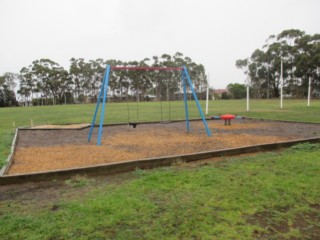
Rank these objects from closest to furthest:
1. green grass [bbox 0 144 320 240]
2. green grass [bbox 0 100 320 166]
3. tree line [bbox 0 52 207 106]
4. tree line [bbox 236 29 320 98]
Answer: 1. green grass [bbox 0 144 320 240]
2. green grass [bbox 0 100 320 166]
3. tree line [bbox 236 29 320 98]
4. tree line [bbox 0 52 207 106]

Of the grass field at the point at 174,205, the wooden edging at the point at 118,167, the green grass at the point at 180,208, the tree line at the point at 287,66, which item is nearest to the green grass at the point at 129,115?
the wooden edging at the point at 118,167

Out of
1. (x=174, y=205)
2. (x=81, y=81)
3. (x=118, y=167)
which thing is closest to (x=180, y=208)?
(x=174, y=205)

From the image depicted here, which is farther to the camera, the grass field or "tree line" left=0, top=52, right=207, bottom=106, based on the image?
"tree line" left=0, top=52, right=207, bottom=106

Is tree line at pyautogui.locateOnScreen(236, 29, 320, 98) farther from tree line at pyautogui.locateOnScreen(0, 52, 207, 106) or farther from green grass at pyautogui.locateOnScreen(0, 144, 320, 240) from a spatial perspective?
green grass at pyautogui.locateOnScreen(0, 144, 320, 240)

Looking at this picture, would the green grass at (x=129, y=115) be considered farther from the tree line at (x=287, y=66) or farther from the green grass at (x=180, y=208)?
the tree line at (x=287, y=66)

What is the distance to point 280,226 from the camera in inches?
98.1

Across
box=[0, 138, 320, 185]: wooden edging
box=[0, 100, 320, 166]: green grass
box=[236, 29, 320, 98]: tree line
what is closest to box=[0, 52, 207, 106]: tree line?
box=[236, 29, 320, 98]: tree line

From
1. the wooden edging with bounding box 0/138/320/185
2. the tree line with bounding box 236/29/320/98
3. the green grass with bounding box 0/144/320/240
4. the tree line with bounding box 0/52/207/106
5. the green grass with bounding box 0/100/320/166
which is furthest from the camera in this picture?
the tree line with bounding box 0/52/207/106

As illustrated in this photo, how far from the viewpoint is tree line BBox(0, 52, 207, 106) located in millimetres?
62312

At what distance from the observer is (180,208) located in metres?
2.86

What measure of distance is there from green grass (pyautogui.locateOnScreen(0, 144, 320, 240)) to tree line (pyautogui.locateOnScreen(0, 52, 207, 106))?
5539 centimetres

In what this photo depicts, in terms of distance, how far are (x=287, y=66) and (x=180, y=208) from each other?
57413 millimetres

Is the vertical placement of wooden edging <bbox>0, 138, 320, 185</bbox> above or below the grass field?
above

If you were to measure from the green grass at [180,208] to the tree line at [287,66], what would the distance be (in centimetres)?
4898
